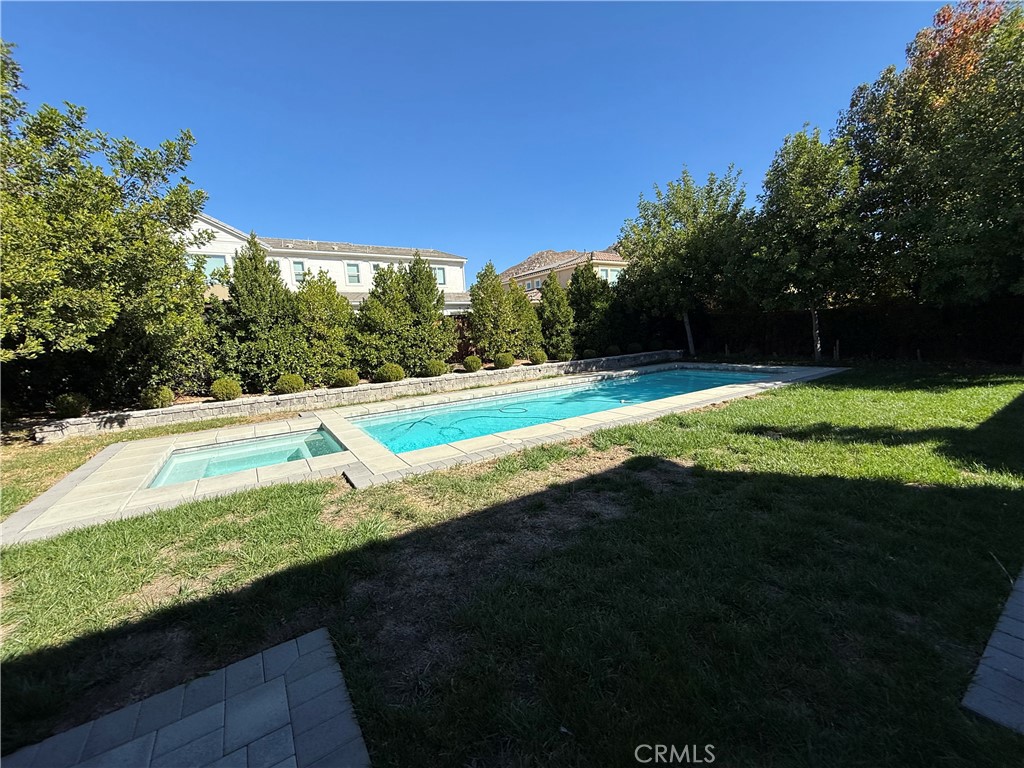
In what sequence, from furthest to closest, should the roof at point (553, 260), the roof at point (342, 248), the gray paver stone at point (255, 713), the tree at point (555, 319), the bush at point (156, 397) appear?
the roof at point (553, 260) < the roof at point (342, 248) < the tree at point (555, 319) < the bush at point (156, 397) < the gray paver stone at point (255, 713)

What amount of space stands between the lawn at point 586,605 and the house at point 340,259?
21.0 meters

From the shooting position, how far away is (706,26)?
936cm

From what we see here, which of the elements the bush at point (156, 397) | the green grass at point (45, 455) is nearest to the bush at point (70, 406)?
the green grass at point (45, 455)

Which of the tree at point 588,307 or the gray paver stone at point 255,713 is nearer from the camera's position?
the gray paver stone at point 255,713

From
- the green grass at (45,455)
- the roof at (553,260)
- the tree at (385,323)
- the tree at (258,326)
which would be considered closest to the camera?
the green grass at (45,455)

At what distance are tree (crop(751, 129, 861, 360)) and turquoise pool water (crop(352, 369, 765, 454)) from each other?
10.7 ft

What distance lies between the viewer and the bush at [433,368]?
12748mm

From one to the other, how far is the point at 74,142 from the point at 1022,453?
14481mm

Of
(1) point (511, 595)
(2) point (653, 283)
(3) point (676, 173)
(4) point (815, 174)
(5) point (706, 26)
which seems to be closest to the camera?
(1) point (511, 595)

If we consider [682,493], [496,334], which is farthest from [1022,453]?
[496,334]

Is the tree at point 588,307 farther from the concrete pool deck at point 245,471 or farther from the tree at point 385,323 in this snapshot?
the concrete pool deck at point 245,471

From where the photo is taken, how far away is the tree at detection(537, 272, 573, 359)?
15992mm

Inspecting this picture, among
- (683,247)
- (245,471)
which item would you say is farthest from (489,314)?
(245,471)

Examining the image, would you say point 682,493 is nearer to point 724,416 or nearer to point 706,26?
point 724,416
